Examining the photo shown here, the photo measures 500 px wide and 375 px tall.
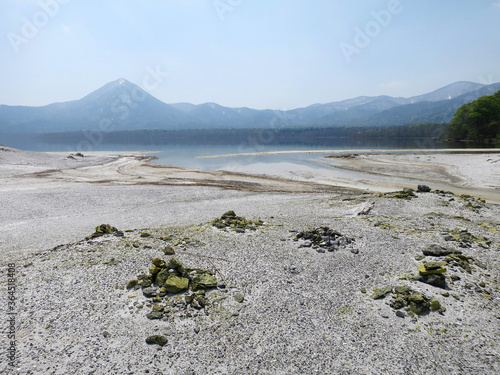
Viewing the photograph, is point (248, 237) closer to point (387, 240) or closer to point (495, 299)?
point (387, 240)

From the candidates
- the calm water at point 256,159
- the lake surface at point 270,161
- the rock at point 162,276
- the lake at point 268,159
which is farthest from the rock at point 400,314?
the calm water at point 256,159

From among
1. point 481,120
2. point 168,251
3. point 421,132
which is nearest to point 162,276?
point 168,251

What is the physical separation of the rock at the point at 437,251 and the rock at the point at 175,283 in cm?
922

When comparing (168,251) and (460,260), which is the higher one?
(168,251)

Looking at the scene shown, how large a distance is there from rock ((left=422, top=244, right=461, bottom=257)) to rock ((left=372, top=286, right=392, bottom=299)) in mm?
3488

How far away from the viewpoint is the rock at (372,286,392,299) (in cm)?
774

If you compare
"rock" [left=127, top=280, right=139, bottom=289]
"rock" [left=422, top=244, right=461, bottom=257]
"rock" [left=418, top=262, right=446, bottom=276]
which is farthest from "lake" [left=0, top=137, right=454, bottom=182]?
"rock" [left=127, top=280, right=139, bottom=289]

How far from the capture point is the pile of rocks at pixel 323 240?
36.8 feet

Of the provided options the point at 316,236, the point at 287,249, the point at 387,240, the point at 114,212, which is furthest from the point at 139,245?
the point at 387,240

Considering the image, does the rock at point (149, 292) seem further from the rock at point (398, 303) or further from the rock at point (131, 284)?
the rock at point (398, 303)

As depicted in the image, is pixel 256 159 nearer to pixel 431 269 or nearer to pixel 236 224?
pixel 236 224

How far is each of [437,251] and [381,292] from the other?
402 cm

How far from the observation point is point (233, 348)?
6.04 m

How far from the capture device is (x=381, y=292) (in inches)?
309
